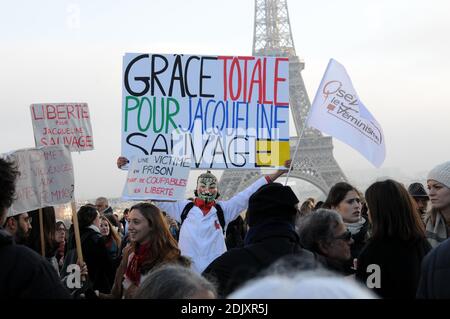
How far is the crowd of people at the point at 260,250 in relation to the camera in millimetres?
2311

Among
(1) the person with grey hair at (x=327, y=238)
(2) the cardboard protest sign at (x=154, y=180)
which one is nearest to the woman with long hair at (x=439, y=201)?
(1) the person with grey hair at (x=327, y=238)

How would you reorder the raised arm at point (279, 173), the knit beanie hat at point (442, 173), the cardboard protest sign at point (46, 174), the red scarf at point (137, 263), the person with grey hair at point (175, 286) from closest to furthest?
the person with grey hair at point (175, 286), the knit beanie hat at point (442, 173), the red scarf at point (137, 263), the cardboard protest sign at point (46, 174), the raised arm at point (279, 173)

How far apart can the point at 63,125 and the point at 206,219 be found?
1.82 metres

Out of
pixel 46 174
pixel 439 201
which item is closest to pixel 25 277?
pixel 439 201

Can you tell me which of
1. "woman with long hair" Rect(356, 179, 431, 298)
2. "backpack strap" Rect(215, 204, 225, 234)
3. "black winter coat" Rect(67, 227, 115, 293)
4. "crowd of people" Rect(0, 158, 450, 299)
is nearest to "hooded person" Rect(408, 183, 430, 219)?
"crowd of people" Rect(0, 158, 450, 299)

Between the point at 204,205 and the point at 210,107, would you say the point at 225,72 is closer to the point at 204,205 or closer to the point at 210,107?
the point at 210,107

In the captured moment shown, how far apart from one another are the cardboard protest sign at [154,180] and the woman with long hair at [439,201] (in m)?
3.11

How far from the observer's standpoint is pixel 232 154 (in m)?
8.42

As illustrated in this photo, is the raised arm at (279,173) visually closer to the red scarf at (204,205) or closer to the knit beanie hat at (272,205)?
the red scarf at (204,205)

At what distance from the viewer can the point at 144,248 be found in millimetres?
5477
